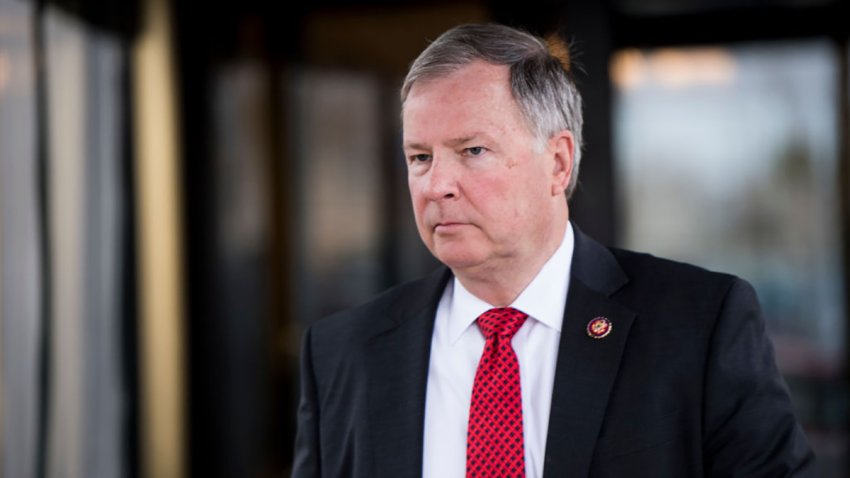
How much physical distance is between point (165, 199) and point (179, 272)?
1.00ft

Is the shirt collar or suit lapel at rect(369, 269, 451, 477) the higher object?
the shirt collar

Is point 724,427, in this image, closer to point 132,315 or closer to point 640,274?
point 640,274

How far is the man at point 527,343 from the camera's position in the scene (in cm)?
152

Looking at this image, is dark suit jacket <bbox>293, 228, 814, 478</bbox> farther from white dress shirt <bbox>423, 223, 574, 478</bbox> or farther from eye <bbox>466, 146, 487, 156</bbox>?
eye <bbox>466, 146, 487, 156</bbox>

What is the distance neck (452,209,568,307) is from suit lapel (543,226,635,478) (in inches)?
2.4

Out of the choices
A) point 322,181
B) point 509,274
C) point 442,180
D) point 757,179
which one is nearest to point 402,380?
point 509,274

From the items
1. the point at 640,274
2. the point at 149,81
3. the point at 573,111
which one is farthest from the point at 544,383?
the point at 149,81

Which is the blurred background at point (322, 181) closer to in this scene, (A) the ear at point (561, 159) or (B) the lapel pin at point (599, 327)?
(A) the ear at point (561, 159)

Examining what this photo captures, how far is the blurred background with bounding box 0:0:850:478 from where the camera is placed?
3.91 m

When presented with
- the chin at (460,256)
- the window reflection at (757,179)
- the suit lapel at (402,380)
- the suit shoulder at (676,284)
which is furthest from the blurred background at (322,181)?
the chin at (460,256)

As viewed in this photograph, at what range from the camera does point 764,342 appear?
1560mm

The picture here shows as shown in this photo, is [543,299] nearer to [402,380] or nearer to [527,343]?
[527,343]

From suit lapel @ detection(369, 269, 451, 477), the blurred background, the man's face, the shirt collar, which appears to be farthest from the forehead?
the blurred background

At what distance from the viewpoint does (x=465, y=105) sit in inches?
62.8
